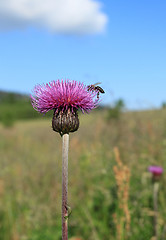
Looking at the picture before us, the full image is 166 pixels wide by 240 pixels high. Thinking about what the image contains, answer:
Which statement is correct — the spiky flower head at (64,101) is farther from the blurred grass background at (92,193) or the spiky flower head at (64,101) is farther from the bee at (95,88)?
the blurred grass background at (92,193)

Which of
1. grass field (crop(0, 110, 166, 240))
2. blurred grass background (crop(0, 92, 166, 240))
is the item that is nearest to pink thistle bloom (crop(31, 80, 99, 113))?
blurred grass background (crop(0, 92, 166, 240))

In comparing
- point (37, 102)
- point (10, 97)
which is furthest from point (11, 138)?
point (10, 97)

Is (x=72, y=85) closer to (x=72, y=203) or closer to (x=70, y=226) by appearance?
(x=70, y=226)

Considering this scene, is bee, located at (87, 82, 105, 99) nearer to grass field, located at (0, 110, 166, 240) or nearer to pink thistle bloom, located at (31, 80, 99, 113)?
pink thistle bloom, located at (31, 80, 99, 113)

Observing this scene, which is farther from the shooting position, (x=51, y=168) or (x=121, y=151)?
(x=51, y=168)

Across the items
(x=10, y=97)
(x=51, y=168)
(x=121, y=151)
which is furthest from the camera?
(x=10, y=97)

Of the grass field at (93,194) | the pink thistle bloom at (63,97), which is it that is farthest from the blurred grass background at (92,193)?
the pink thistle bloom at (63,97)

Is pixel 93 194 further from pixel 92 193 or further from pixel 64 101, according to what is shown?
pixel 64 101
